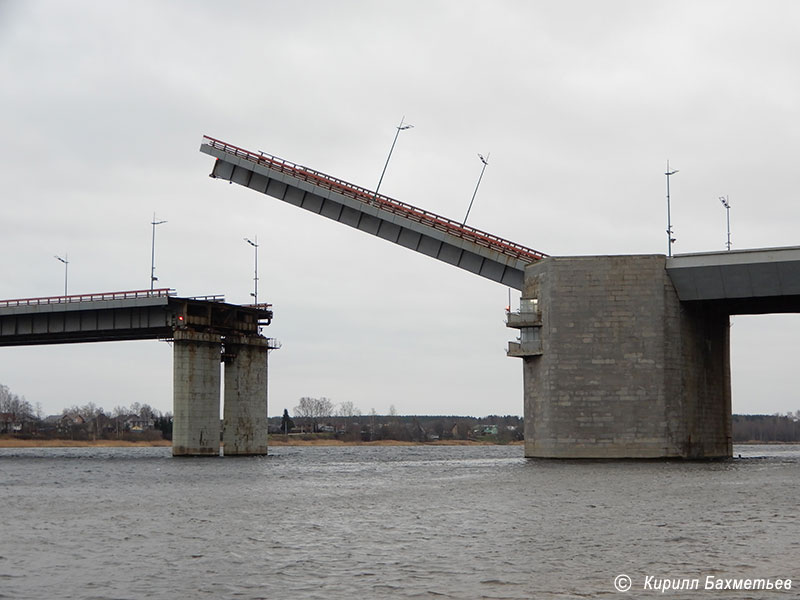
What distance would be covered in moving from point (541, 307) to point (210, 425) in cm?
2632

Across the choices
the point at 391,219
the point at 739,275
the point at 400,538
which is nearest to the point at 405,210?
the point at 391,219

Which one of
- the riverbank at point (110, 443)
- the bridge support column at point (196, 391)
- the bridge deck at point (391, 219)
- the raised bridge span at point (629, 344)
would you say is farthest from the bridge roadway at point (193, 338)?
the riverbank at point (110, 443)

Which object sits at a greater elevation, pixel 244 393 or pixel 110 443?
pixel 244 393

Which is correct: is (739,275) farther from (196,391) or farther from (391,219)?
(196,391)

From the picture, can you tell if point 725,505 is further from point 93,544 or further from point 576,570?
point 93,544

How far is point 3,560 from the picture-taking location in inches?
796

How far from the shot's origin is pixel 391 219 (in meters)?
63.3

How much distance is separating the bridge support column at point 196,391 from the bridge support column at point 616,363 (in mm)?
24239
